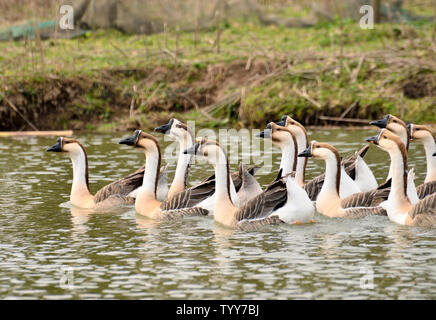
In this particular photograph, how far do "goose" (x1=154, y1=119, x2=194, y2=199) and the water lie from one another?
105 cm

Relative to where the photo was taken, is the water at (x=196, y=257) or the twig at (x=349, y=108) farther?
the twig at (x=349, y=108)

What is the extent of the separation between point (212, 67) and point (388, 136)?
13892 millimetres

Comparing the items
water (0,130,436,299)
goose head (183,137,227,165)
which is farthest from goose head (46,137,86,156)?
goose head (183,137,227,165)

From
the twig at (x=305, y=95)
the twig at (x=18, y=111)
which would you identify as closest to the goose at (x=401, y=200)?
the twig at (x=305, y=95)

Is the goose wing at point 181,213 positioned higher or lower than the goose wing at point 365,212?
lower

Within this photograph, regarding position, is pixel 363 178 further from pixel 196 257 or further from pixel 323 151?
pixel 196 257

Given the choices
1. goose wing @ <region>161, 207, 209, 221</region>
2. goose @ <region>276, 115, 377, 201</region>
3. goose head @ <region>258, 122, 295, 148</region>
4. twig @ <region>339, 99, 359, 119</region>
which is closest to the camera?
goose wing @ <region>161, 207, 209, 221</region>

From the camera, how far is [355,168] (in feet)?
48.0

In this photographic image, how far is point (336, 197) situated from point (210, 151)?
202 centimetres

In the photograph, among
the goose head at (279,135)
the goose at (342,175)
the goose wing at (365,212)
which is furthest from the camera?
the goose head at (279,135)

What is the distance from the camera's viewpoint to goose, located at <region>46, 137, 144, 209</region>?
14.4 meters

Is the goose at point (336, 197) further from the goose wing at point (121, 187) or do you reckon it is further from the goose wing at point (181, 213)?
→ the goose wing at point (121, 187)

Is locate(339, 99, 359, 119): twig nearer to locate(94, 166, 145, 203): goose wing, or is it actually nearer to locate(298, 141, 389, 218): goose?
locate(94, 166, 145, 203): goose wing

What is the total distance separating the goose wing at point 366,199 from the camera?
1296 cm
